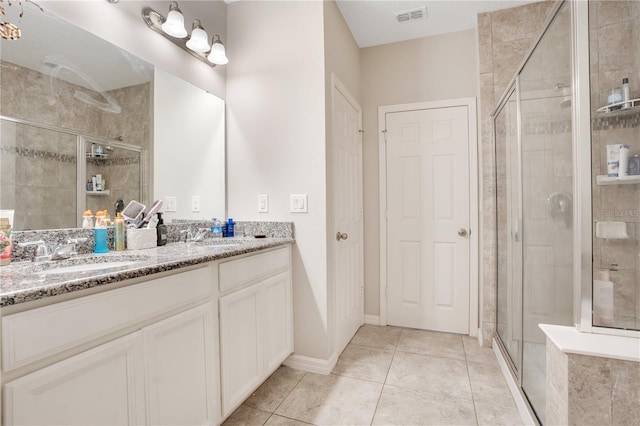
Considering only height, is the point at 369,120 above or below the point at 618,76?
above

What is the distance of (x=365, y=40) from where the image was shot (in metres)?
2.87

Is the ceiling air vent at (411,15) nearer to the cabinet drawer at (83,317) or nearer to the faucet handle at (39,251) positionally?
the cabinet drawer at (83,317)

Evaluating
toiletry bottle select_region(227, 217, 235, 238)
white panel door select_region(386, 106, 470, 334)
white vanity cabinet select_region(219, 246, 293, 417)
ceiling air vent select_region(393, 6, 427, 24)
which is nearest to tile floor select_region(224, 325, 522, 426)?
white vanity cabinet select_region(219, 246, 293, 417)

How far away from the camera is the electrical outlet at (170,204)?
188 cm

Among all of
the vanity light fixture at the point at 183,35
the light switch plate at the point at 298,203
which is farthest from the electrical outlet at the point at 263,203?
the vanity light fixture at the point at 183,35

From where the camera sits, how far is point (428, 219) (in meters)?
2.81

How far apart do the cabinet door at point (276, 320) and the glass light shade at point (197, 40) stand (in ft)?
4.99

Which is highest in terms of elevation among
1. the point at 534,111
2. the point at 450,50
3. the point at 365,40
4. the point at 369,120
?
the point at 365,40

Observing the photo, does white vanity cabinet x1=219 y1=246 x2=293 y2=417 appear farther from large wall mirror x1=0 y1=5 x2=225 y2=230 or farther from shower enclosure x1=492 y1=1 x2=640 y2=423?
shower enclosure x1=492 y1=1 x2=640 y2=423

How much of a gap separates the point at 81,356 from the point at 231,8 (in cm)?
246

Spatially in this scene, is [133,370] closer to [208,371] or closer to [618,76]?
[208,371]

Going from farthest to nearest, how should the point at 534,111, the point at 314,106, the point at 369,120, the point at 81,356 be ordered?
1. the point at 369,120
2. the point at 314,106
3. the point at 534,111
4. the point at 81,356

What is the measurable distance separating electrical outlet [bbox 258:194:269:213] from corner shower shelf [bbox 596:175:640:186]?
178 centimetres

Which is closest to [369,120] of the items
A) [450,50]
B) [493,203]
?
[450,50]
